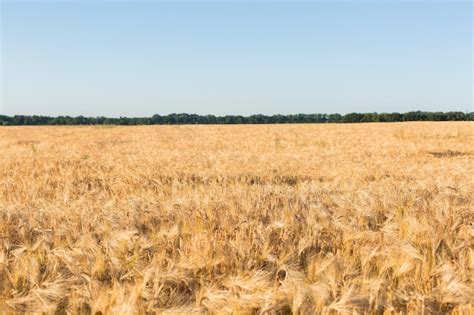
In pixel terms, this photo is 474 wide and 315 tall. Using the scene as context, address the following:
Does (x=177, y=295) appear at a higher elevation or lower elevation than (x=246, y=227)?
lower

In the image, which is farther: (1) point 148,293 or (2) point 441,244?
→ (2) point 441,244

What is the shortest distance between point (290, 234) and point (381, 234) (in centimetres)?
77

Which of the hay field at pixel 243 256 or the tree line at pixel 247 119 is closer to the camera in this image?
the hay field at pixel 243 256

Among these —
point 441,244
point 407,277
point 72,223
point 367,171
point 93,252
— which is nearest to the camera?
point 407,277

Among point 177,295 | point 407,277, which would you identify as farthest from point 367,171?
point 177,295

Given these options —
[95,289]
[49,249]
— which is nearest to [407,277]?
[95,289]

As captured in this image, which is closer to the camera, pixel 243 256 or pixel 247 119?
pixel 243 256

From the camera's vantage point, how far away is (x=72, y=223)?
3.36 metres

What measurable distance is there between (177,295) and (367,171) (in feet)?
26.6

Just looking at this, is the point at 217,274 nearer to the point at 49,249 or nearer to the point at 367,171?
the point at 49,249

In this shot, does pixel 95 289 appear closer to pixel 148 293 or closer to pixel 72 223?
pixel 148 293

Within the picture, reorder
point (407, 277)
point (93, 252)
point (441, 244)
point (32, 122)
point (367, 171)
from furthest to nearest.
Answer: point (32, 122) → point (367, 171) → point (441, 244) → point (93, 252) → point (407, 277)

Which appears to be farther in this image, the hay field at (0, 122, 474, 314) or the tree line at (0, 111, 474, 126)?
the tree line at (0, 111, 474, 126)

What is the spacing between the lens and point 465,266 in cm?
267
